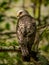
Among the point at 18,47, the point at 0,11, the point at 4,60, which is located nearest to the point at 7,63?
the point at 4,60

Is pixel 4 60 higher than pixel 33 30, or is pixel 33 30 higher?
pixel 33 30

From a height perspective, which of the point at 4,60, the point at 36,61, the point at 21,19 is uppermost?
the point at 21,19

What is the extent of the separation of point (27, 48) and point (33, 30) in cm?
20

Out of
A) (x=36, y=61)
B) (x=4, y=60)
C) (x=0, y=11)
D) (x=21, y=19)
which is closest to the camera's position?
(x=36, y=61)

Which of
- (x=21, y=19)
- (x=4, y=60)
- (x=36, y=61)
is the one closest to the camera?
(x=36, y=61)

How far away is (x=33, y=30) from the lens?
4.02 metres

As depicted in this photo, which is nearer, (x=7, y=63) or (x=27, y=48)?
(x=27, y=48)

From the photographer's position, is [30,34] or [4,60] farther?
[4,60]

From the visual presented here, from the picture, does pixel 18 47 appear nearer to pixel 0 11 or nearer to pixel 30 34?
pixel 30 34

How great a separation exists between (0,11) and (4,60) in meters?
1.17

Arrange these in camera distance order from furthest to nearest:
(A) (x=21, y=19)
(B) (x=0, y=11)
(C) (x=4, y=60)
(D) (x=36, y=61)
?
(B) (x=0, y=11)
(C) (x=4, y=60)
(A) (x=21, y=19)
(D) (x=36, y=61)

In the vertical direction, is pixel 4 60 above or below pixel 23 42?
below

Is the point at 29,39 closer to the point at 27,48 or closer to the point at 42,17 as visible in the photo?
the point at 27,48

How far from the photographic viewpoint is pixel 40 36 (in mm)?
3936
